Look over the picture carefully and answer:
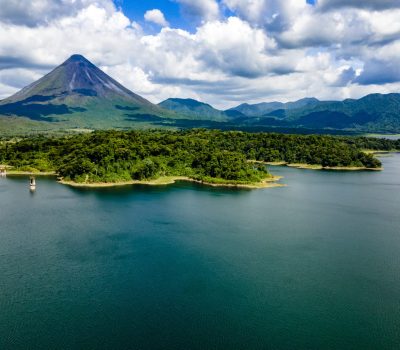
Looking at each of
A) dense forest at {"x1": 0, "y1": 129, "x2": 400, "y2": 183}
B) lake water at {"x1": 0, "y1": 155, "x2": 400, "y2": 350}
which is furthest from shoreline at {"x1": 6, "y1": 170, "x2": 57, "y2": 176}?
lake water at {"x1": 0, "y1": 155, "x2": 400, "y2": 350}

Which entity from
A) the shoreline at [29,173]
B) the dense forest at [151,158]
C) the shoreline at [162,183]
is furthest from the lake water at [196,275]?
the shoreline at [29,173]

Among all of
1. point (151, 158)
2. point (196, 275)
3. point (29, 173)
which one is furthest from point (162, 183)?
point (196, 275)

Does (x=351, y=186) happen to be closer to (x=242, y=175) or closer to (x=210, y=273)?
(x=242, y=175)

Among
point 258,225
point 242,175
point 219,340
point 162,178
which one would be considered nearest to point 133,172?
point 162,178

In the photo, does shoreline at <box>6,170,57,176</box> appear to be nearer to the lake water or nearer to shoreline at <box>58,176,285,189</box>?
shoreline at <box>58,176,285,189</box>

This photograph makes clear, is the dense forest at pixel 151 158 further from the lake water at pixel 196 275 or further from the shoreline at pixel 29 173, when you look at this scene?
the lake water at pixel 196 275

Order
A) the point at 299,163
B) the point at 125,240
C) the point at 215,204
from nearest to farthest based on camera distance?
the point at 125,240
the point at 215,204
the point at 299,163

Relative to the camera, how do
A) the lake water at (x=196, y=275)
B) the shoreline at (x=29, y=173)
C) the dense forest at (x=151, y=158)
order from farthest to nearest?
the shoreline at (x=29, y=173), the dense forest at (x=151, y=158), the lake water at (x=196, y=275)
